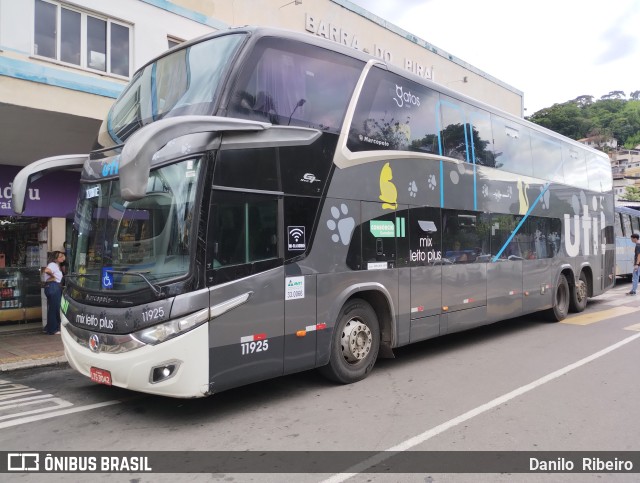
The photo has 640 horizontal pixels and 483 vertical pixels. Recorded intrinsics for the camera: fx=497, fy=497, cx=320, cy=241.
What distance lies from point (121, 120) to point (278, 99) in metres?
1.92

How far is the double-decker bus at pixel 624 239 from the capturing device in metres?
19.8

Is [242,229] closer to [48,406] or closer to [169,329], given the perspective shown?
[169,329]

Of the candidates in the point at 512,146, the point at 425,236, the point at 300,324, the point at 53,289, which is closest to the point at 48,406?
the point at 300,324

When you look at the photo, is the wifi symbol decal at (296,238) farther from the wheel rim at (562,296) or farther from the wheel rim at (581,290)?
the wheel rim at (581,290)

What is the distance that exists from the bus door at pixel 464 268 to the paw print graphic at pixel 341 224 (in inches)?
89.2

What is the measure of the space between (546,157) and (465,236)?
4132mm

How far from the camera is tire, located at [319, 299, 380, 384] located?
20.3 ft

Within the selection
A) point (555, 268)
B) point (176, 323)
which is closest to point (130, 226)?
point (176, 323)

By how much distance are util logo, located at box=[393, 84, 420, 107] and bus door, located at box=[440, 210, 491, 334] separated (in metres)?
1.83

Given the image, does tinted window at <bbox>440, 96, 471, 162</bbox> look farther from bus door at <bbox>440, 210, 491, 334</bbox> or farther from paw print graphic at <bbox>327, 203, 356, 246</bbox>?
paw print graphic at <bbox>327, 203, 356, 246</bbox>

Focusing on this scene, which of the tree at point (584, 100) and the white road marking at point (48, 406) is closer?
the white road marking at point (48, 406)

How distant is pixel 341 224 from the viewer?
621 centimetres

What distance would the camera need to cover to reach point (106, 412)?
5449 millimetres

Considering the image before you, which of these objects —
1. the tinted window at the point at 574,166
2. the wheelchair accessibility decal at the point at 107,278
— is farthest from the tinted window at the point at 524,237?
the wheelchair accessibility decal at the point at 107,278
